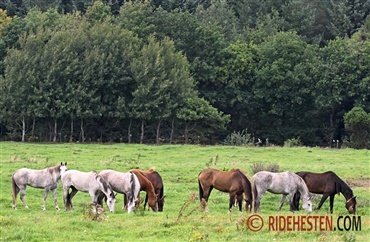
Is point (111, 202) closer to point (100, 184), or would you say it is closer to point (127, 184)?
point (100, 184)

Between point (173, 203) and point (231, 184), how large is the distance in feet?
8.18

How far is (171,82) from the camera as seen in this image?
52875 millimetres

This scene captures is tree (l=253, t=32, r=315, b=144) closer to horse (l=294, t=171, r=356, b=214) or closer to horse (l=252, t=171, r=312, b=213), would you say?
horse (l=294, t=171, r=356, b=214)

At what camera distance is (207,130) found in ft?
185

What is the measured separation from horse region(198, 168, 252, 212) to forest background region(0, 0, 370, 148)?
88.6 feet

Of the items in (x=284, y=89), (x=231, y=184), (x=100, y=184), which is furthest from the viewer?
(x=284, y=89)

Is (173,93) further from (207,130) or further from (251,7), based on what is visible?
(251,7)

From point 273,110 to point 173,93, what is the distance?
10292 millimetres

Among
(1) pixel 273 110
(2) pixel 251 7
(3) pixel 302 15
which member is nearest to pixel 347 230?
(1) pixel 273 110

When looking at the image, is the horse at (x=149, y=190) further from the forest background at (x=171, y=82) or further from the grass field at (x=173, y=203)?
the forest background at (x=171, y=82)

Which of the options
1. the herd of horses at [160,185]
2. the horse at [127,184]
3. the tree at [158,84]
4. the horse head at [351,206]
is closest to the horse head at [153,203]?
the herd of horses at [160,185]

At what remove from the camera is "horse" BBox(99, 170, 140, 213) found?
20263 mm

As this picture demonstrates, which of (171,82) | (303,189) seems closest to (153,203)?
(303,189)

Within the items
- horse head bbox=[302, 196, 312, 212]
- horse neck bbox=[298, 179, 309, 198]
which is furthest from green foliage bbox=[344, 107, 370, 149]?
horse head bbox=[302, 196, 312, 212]
